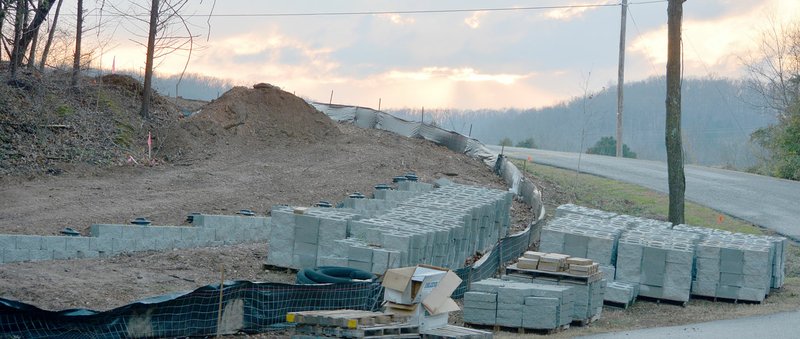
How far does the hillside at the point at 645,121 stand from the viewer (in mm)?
113481

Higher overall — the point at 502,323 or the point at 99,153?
the point at 99,153

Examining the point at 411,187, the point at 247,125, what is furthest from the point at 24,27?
the point at 411,187

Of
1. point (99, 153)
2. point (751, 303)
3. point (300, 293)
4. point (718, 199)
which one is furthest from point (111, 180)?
point (718, 199)

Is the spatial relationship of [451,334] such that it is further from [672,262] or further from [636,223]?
[636,223]

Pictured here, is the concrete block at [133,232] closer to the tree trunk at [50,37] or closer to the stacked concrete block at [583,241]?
the stacked concrete block at [583,241]

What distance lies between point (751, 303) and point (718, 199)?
13.7 meters

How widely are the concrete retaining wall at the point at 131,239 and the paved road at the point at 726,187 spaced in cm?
1559

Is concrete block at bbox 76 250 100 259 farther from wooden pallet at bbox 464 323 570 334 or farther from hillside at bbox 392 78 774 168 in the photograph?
hillside at bbox 392 78 774 168

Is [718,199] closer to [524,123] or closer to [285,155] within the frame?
[285,155]

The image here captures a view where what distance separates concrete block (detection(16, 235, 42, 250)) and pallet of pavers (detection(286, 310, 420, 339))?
7.06m

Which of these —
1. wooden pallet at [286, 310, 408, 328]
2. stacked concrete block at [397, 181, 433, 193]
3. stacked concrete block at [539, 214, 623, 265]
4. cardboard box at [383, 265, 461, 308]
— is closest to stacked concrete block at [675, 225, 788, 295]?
stacked concrete block at [539, 214, 623, 265]

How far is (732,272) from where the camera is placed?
17859 mm

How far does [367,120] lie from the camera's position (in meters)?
38.0

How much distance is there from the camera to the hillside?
4468 inches
